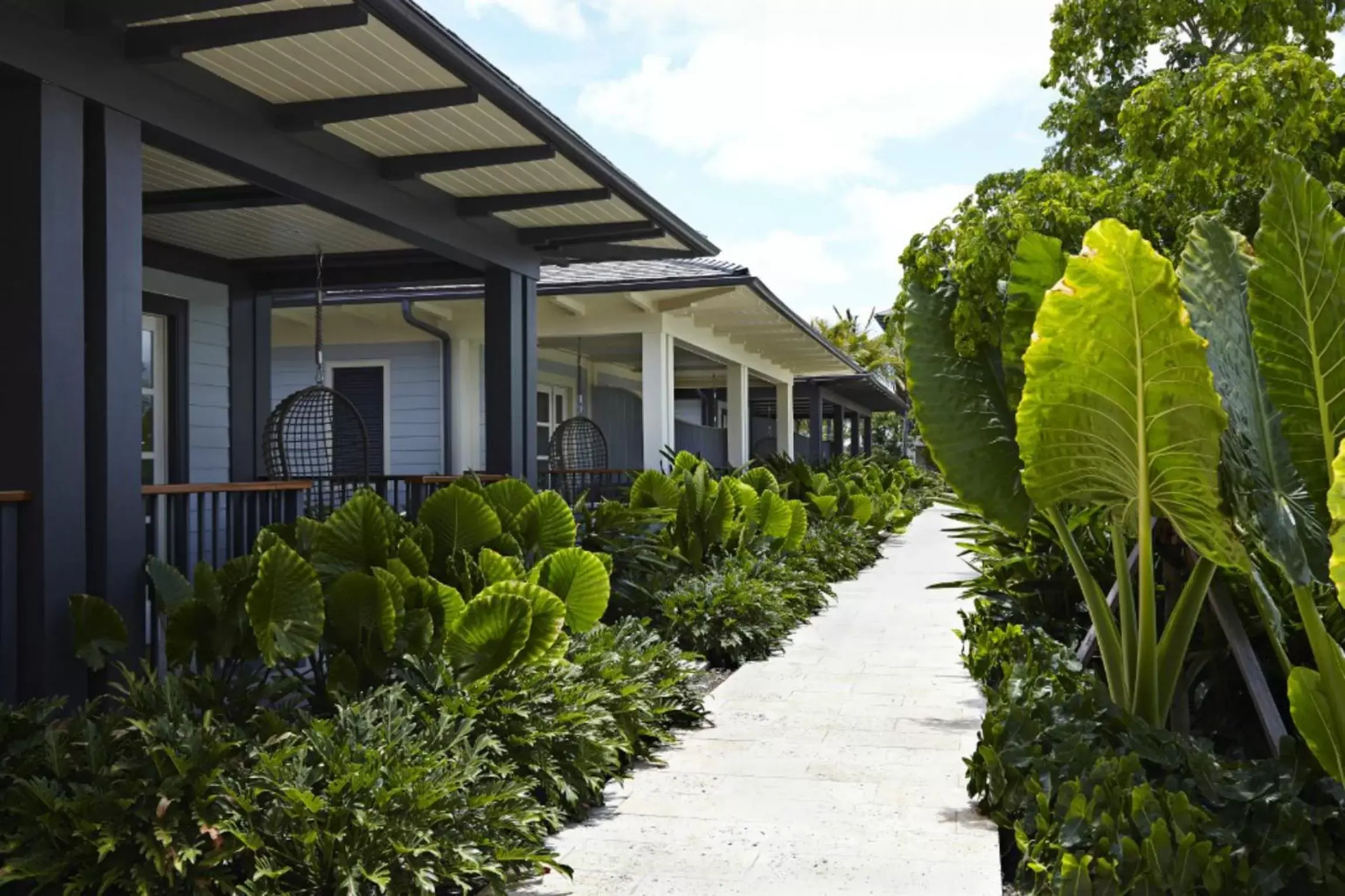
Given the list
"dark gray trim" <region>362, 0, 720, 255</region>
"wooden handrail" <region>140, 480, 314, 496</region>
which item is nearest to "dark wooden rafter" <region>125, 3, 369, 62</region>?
"dark gray trim" <region>362, 0, 720, 255</region>

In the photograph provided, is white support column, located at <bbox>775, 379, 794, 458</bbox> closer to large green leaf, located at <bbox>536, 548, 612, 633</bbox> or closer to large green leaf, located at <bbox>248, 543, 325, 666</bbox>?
large green leaf, located at <bbox>536, 548, 612, 633</bbox>

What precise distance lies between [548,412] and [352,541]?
1163 centimetres

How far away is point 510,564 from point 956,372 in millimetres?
2100

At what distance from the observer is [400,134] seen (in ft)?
20.6

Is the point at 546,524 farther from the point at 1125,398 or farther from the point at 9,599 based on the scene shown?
the point at 1125,398

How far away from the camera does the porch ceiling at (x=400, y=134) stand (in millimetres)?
4738

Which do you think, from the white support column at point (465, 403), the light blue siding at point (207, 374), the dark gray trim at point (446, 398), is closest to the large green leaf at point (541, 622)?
the light blue siding at point (207, 374)

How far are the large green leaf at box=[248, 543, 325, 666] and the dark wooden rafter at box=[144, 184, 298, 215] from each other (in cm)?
395

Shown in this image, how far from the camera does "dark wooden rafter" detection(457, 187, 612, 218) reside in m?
7.48

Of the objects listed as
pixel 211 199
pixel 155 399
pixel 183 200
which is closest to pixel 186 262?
pixel 155 399

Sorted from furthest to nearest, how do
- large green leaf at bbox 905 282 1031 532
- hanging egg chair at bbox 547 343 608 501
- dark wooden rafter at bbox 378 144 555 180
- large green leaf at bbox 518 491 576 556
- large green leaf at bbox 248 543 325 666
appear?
hanging egg chair at bbox 547 343 608 501 < dark wooden rafter at bbox 378 144 555 180 < large green leaf at bbox 518 491 576 556 < large green leaf at bbox 905 282 1031 532 < large green leaf at bbox 248 543 325 666

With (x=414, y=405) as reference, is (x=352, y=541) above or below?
below

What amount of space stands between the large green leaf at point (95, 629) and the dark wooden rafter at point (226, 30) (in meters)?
2.15

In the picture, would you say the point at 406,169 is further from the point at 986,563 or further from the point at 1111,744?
the point at 1111,744
